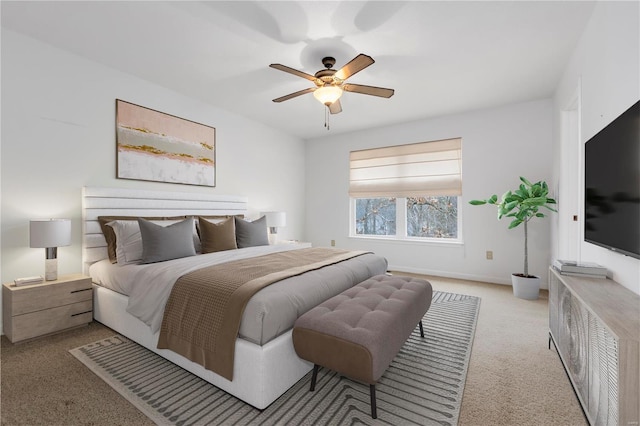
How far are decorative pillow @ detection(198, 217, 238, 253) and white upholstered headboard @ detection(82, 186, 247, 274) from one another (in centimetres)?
51

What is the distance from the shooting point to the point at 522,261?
410 centimetres

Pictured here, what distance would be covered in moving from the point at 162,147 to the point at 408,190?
377 cm

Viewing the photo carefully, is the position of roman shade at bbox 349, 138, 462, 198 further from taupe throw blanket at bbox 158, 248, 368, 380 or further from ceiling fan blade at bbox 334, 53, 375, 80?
taupe throw blanket at bbox 158, 248, 368, 380

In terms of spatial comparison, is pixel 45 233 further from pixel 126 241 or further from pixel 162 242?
pixel 162 242

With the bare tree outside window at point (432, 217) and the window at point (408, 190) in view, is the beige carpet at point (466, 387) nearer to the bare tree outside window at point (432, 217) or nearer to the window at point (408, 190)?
the bare tree outside window at point (432, 217)

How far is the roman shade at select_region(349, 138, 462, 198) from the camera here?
4617mm

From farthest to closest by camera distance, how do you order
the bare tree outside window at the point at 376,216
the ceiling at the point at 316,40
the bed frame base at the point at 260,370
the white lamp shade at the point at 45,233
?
the bare tree outside window at the point at 376,216 → the white lamp shade at the point at 45,233 → the ceiling at the point at 316,40 → the bed frame base at the point at 260,370

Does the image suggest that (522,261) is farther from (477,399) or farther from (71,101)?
(71,101)

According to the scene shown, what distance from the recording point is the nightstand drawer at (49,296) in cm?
229

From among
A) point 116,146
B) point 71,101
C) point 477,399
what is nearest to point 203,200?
point 116,146

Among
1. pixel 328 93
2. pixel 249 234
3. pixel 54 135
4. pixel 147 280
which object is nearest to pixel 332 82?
pixel 328 93

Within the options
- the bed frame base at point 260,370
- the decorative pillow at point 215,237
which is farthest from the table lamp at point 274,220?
the bed frame base at point 260,370

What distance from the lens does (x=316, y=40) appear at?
8.48 ft

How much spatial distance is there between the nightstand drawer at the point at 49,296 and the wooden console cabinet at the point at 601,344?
3.62 m
